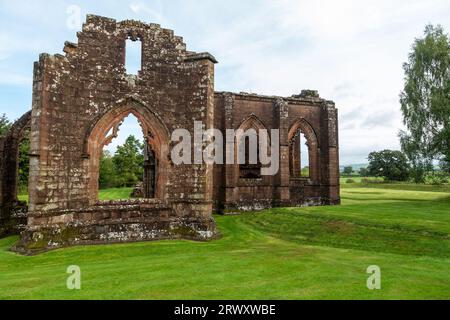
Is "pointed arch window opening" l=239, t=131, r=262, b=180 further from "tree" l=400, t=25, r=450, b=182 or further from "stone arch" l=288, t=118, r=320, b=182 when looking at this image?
"tree" l=400, t=25, r=450, b=182

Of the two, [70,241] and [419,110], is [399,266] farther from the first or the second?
[419,110]

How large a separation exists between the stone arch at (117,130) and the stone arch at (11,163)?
3991 millimetres

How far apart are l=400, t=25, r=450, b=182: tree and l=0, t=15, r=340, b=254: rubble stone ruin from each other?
17.8m

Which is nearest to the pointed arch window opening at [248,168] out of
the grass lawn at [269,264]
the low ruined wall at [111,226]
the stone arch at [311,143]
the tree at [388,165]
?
the stone arch at [311,143]

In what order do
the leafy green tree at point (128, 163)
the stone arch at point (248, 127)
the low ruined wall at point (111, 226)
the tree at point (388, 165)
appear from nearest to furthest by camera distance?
the low ruined wall at point (111, 226)
the stone arch at point (248, 127)
the leafy green tree at point (128, 163)
the tree at point (388, 165)

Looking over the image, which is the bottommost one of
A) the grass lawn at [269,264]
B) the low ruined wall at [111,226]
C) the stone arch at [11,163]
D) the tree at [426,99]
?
the grass lawn at [269,264]

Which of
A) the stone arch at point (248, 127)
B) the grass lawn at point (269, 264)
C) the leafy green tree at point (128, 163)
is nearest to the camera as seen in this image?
the grass lawn at point (269, 264)

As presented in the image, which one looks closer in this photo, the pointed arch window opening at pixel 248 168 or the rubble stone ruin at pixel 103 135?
the rubble stone ruin at pixel 103 135

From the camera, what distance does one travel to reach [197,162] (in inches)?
469

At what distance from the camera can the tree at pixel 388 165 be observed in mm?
61000

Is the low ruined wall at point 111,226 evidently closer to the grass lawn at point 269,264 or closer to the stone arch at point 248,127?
the grass lawn at point 269,264

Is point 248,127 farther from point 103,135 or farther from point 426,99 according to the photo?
point 426,99

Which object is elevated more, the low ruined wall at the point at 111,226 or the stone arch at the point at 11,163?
the stone arch at the point at 11,163
